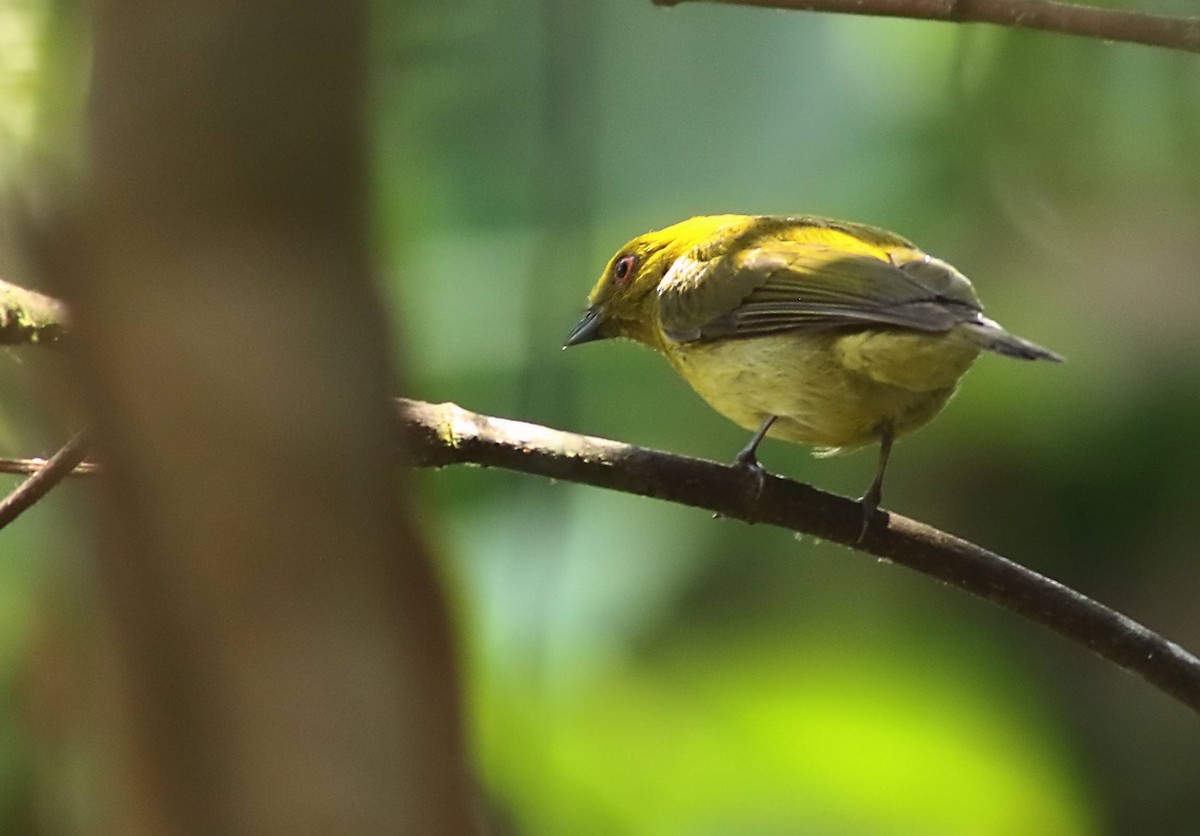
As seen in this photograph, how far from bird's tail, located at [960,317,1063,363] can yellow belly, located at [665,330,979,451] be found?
0.07 metres

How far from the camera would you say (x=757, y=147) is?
5.24m

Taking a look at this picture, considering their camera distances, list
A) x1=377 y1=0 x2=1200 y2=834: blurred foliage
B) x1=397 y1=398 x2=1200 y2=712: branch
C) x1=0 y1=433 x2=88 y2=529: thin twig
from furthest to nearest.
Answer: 1. x1=377 y1=0 x2=1200 y2=834: blurred foliage
2. x1=397 y1=398 x2=1200 y2=712: branch
3. x1=0 y1=433 x2=88 y2=529: thin twig

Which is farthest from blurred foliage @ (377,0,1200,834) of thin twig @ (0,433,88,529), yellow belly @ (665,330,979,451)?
thin twig @ (0,433,88,529)

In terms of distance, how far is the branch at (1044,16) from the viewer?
1.83 m

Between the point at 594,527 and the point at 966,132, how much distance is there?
2.01 m

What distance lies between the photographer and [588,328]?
3414mm

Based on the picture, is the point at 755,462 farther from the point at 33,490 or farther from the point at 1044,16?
the point at 33,490

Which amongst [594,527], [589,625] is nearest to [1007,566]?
[589,625]

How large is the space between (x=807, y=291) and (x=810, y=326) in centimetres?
11

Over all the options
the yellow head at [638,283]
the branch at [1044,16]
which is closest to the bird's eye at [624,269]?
the yellow head at [638,283]

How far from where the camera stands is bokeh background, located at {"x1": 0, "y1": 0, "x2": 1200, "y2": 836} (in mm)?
4223

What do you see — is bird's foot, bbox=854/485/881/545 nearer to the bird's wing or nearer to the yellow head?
the bird's wing

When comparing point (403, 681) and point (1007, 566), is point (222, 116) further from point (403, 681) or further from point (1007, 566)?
point (1007, 566)

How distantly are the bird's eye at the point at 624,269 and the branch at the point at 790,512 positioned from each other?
1.23 m
